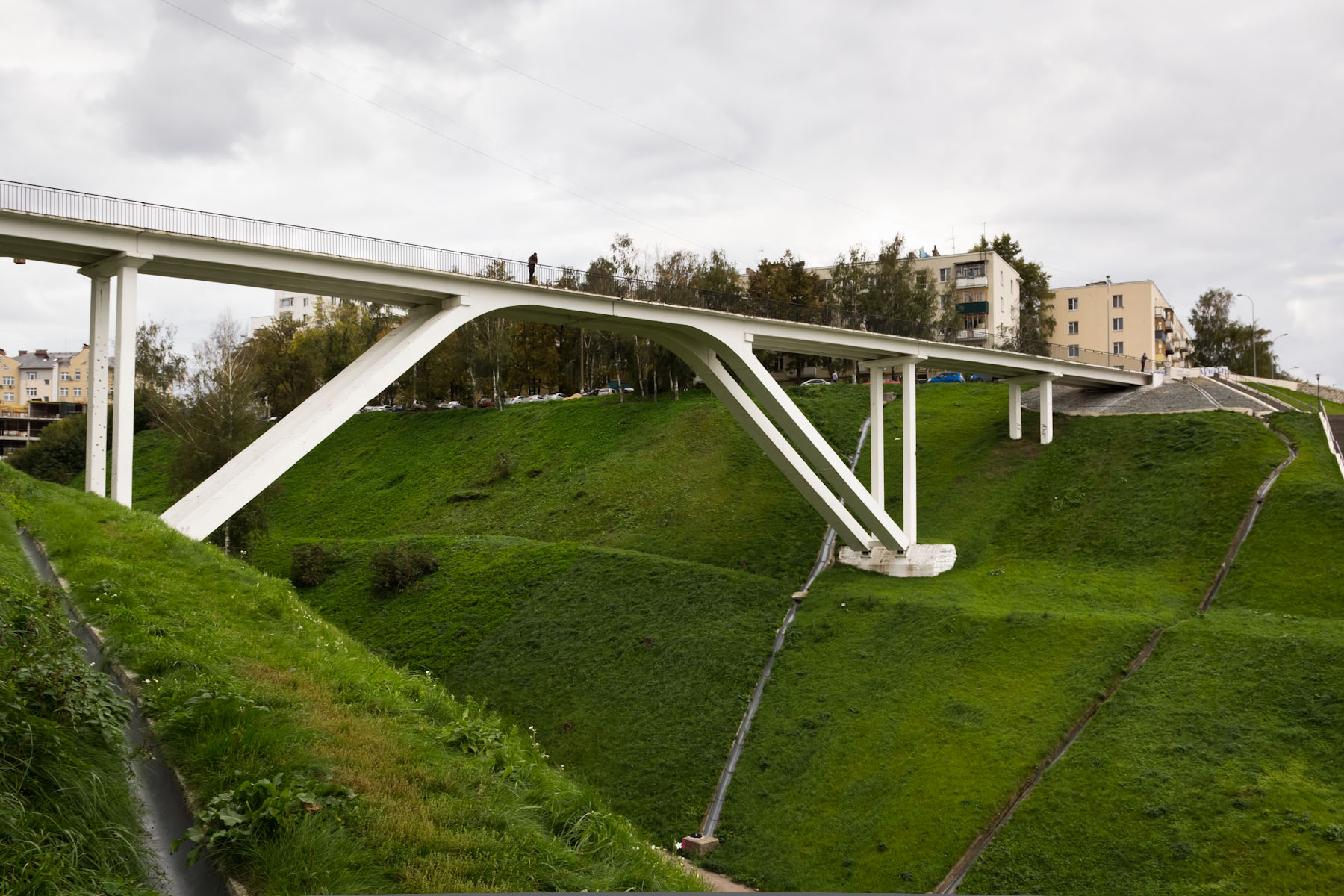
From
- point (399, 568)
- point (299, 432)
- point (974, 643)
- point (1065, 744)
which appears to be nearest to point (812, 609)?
point (974, 643)

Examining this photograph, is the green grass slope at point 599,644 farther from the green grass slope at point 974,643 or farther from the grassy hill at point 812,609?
the green grass slope at point 974,643

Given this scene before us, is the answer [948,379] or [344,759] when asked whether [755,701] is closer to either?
[344,759]

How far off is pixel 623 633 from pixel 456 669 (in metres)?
4.84

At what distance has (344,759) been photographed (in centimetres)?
694

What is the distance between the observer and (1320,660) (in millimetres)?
20188

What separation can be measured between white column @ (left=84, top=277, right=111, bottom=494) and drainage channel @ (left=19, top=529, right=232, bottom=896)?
10.1 metres

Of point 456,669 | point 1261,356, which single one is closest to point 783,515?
point 456,669

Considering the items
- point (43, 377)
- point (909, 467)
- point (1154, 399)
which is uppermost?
point (43, 377)

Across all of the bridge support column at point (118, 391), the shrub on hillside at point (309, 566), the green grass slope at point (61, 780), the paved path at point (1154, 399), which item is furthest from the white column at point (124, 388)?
the paved path at point (1154, 399)

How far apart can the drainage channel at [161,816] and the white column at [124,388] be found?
9.88 m

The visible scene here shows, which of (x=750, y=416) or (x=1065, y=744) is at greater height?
(x=750, y=416)

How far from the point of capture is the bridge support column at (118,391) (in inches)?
643

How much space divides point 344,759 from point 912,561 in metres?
25.0

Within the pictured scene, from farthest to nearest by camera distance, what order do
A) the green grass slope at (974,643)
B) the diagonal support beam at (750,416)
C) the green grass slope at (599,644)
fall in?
the diagonal support beam at (750,416), the green grass slope at (599,644), the green grass slope at (974,643)
